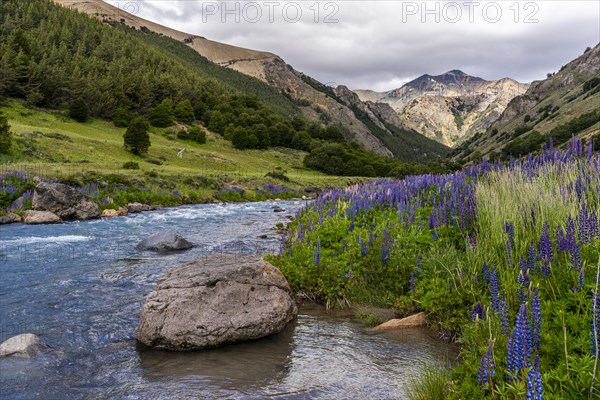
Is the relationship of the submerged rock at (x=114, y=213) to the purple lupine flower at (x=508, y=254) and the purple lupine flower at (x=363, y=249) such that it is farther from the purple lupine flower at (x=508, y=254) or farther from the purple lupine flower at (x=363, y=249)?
the purple lupine flower at (x=508, y=254)

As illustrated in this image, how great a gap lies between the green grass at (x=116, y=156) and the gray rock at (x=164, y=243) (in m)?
19.0

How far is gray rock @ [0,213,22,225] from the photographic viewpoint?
68.4ft

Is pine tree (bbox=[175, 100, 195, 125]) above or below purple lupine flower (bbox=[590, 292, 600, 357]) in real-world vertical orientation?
above

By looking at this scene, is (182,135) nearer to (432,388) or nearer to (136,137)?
(136,137)

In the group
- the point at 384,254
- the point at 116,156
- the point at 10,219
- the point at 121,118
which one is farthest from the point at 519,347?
the point at 121,118

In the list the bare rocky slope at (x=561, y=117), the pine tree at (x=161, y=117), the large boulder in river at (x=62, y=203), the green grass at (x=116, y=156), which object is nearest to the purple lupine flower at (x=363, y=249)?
the large boulder in river at (x=62, y=203)

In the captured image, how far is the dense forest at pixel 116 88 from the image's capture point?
2876 inches

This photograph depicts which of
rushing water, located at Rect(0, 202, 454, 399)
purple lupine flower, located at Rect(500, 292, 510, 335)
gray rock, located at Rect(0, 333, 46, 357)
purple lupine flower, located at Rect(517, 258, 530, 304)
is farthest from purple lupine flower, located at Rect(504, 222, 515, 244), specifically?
gray rock, located at Rect(0, 333, 46, 357)

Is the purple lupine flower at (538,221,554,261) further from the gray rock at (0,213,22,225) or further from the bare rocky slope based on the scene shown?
the bare rocky slope

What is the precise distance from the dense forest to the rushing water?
47926 mm

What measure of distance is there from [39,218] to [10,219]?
4.57ft

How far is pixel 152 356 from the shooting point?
6320 mm

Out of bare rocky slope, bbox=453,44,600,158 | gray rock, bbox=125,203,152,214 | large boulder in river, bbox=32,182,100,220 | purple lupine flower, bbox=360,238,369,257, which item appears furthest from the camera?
bare rocky slope, bbox=453,44,600,158

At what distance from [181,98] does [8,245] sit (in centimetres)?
9385
